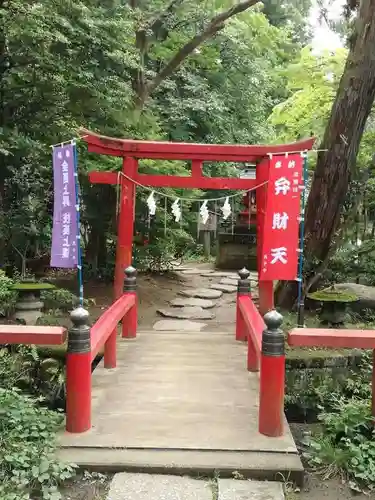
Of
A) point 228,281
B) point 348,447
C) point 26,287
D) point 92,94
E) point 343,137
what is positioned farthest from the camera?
point 228,281

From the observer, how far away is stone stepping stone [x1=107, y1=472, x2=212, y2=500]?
3289 millimetres

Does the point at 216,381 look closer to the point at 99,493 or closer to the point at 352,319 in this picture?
the point at 99,493

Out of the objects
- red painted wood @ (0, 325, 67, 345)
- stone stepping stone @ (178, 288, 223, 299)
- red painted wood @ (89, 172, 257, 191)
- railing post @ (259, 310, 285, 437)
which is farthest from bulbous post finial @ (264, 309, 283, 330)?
stone stepping stone @ (178, 288, 223, 299)

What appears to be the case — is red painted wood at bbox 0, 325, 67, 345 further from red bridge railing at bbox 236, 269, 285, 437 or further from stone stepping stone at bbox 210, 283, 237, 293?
stone stepping stone at bbox 210, 283, 237, 293

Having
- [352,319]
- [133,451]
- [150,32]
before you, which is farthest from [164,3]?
[133,451]

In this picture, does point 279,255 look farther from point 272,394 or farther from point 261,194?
point 272,394

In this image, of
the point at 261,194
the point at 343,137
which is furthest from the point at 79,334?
the point at 343,137

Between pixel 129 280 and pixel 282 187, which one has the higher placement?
pixel 282 187

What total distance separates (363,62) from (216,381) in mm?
5844

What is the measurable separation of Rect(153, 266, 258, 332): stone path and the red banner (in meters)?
2.63

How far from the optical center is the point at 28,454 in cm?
361

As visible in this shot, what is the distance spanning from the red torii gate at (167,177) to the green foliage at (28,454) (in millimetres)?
4441

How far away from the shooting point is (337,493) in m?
A: 3.60

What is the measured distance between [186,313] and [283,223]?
4166 millimetres
